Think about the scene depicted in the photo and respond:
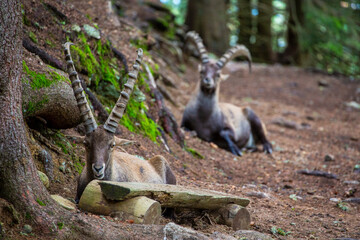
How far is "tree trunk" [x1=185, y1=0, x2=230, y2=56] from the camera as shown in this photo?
72.9 ft

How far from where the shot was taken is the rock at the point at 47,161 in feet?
20.2

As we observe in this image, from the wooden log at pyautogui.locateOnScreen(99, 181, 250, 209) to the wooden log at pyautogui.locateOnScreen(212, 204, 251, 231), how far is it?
8 centimetres

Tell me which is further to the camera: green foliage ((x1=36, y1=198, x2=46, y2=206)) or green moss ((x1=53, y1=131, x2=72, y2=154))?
green moss ((x1=53, y1=131, x2=72, y2=154))

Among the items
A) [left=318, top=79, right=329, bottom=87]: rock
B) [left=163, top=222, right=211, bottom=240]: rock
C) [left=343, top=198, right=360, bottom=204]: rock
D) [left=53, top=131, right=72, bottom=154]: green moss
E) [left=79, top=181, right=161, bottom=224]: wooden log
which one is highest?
[left=318, top=79, right=329, bottom=87]: rock

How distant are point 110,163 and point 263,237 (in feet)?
7.24

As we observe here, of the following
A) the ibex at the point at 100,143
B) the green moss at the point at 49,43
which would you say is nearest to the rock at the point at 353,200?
the ibex at the point at 100,143

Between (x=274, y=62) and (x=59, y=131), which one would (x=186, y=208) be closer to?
(x=59, y=131)

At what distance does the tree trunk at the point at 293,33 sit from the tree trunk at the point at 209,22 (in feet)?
12.0

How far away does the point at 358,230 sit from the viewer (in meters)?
6.67

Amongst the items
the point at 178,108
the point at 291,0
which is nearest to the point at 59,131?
the point at 178,108

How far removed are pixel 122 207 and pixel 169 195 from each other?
0.61m

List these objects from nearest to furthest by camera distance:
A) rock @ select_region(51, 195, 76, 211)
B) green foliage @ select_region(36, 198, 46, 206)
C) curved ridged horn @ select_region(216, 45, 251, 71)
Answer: green foliage @ select_region(36, 198, 46, 206) < rock @ select_region(51, 195, 76, 211) < curved ridged horn @ select_region(216, 45, 251, 71)

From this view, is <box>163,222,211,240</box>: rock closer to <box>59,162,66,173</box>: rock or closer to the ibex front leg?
<box>59,162,66,173</box>: rock

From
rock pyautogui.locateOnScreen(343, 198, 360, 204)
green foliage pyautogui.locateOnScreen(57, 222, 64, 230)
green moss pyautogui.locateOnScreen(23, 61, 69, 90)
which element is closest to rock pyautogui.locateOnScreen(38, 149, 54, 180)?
green moss pyautogui.locateOnScreen(23, 61, 69, 90)
